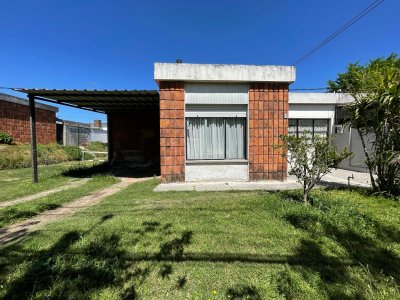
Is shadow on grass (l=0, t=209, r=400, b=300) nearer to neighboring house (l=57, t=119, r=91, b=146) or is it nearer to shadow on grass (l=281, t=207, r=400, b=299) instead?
shadow on grass (l=281, t=207, r=400, b=299)

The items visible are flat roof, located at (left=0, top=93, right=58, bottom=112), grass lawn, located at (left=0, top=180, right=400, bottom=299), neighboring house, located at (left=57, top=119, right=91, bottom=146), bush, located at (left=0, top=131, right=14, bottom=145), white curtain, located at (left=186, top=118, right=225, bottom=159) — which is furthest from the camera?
neighboring house, located at (left=57, top=119, right=91, bottom=146)

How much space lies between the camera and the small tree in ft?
15.1

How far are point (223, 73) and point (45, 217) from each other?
21.0 ft

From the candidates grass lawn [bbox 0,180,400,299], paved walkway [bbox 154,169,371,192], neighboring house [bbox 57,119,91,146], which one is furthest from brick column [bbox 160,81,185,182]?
neighboring house [bbox 57,119,91,146]

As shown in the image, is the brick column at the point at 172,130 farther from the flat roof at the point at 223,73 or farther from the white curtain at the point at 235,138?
the white curtain at the point at 235,138

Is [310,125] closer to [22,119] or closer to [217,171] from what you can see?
[217,171]

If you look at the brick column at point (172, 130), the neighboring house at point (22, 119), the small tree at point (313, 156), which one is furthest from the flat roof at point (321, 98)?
the neighboring house at point (22, 119)

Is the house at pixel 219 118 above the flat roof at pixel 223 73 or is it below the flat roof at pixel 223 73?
below

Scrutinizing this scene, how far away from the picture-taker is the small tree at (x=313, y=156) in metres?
4.61

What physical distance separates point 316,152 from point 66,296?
15.7 feet

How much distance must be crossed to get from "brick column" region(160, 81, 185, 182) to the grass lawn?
9.15 feet

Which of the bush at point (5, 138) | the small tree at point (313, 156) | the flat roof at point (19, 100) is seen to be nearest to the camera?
the small tree at point (313, 156)

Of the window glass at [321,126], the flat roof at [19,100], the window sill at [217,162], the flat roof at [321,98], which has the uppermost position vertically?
the flat roof at [19,100]

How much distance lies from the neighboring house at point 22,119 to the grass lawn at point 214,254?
15.5 m
